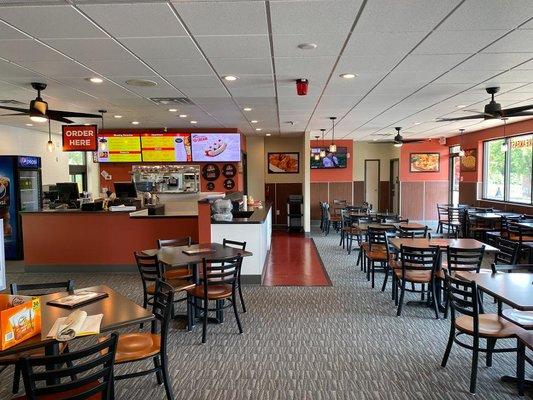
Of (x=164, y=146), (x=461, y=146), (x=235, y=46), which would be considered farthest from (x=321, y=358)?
(x=461, y=146)

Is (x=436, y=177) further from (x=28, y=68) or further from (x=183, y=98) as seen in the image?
(x=28, y=68)

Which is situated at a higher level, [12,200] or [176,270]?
[12,200]

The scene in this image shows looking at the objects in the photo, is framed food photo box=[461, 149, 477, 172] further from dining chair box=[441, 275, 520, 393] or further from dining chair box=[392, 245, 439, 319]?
dining chair box=[441, 275, 520, 393]

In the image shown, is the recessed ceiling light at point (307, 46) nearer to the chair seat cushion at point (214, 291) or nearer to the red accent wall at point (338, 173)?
the chair seat cushion at point (214, 291)

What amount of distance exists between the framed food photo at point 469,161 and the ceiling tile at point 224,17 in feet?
33.8

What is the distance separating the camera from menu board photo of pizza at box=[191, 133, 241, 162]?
10.1 meters

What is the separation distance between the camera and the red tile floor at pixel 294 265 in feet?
21.3

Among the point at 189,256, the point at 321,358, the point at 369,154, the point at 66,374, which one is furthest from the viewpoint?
the point at 369,154

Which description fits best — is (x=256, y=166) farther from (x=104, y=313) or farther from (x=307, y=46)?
(x=104, y=313)

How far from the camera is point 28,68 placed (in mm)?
4578

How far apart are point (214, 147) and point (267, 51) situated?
6.24m

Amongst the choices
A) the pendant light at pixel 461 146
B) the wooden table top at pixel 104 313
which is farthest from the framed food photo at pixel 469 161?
the wooden table top at pixel 104 313

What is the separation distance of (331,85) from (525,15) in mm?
2670

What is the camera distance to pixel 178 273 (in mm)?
5211
